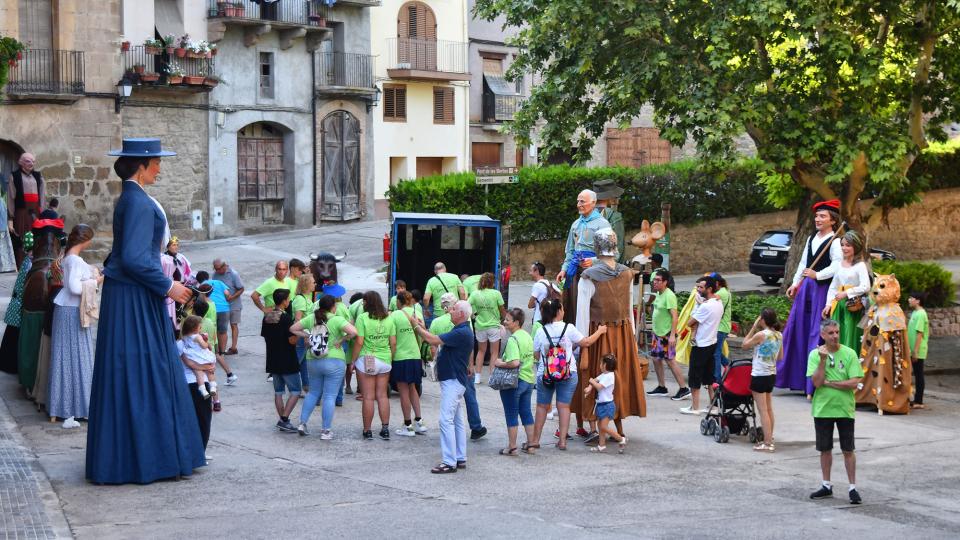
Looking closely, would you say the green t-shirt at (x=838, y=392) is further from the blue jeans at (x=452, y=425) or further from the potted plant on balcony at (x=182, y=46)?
the potted plant on balcony at (x=182, y=46)

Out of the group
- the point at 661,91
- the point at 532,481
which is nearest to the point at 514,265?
the point at 661,91

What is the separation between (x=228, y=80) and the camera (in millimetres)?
36250

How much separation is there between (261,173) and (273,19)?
4.30m

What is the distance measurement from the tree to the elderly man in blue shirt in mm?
6539

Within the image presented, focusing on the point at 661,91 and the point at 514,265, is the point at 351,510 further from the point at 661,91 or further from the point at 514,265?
the point at 514,265

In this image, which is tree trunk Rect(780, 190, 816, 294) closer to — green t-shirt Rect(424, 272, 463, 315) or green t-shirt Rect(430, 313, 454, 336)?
green t-shirt Rect(424, 272, 463, 315)

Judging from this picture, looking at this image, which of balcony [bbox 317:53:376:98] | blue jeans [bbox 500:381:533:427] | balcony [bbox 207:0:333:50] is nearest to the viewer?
blue jeans [bbox 500:381:533:427]

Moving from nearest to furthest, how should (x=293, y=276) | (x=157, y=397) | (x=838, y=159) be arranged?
(x=157, y=397) → (x=293, y=276) → (x=838, y=159)

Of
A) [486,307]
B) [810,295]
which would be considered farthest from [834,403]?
[486,307]

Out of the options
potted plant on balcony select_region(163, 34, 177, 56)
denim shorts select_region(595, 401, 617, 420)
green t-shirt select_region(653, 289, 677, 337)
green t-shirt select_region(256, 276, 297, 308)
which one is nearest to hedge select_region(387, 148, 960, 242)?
potted plant on balcony select_region(163, 34, 177, 56)

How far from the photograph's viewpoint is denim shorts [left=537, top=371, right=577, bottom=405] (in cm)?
1324

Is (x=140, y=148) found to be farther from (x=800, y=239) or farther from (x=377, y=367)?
(x=800, y=239)

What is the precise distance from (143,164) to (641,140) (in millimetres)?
34696

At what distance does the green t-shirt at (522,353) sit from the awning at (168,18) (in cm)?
2332
